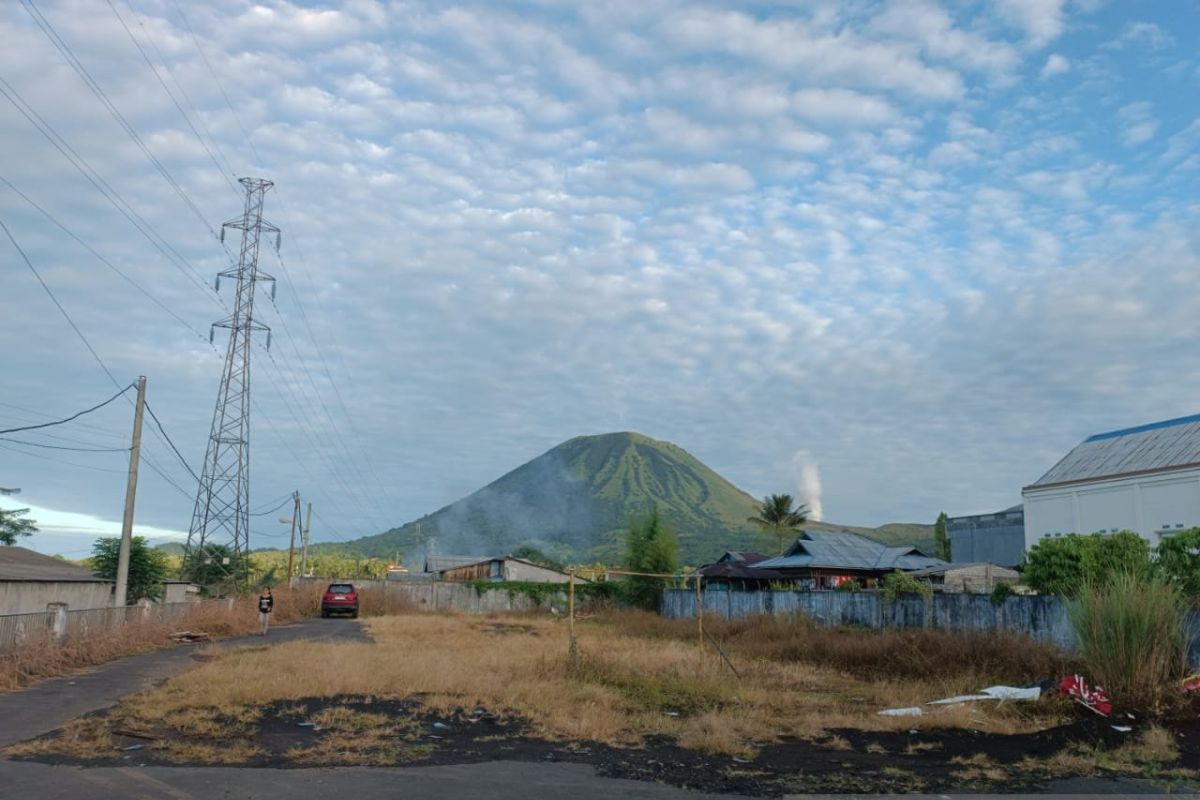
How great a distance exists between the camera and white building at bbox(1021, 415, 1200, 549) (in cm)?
2892

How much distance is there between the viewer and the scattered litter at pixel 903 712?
12211mm

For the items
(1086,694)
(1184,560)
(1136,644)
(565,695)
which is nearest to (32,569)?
(565,695)

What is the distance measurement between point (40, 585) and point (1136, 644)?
28.5 meters

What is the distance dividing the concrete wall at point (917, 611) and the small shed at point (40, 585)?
20.6 m

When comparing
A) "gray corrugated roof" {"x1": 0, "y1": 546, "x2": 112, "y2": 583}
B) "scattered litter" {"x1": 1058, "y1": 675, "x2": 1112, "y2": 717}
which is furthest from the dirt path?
"scattered litter" {"x1": 1058, "y1": 675, "x2": 1112, "y2": 717}

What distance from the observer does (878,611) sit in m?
23.2

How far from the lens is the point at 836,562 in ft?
121

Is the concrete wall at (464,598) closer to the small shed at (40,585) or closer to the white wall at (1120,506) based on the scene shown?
the small shed at (40,585)

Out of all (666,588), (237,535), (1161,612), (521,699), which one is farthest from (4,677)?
(666,588)

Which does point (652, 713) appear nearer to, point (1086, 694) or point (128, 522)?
point (1086, 694)

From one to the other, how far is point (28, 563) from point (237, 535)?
A: 949 cm

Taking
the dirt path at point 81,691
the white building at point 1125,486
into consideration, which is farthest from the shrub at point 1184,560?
the dirt path at point 81,691

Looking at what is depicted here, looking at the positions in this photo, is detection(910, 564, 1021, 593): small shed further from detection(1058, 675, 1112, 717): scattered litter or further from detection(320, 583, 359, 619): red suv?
detection(320, 583, 359, 619): red suv

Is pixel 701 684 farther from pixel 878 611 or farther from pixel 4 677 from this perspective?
pixel 4 677
